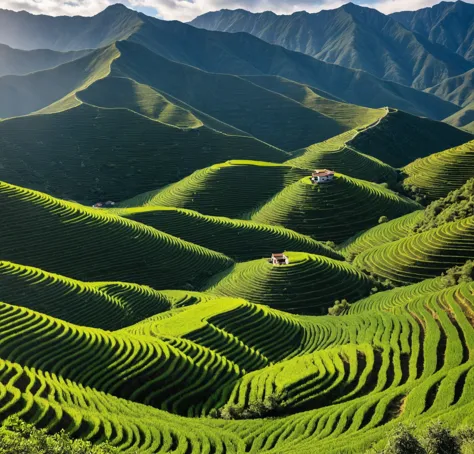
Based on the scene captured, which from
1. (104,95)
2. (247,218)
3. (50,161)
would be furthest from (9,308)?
(104,95)

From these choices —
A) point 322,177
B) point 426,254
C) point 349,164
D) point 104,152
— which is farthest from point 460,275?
point 104,152

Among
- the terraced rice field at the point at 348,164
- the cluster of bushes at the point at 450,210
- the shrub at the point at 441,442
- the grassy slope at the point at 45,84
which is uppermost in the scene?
the shrub at the point at 441,442

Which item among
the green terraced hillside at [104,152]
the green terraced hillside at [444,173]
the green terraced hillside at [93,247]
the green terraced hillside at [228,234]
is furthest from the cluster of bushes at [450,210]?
the green terraced hillside at [104,152]

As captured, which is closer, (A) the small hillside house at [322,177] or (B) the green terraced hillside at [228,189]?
(A) the small hillside house at [322,177]

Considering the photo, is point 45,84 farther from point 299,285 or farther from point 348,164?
point 299,285

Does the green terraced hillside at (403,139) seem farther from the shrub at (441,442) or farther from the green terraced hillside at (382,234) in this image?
the shrub at (441,442)

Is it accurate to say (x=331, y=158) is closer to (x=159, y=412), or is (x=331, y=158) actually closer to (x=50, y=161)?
(x=50, y=161)

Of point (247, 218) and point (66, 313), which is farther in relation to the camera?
point (247, 218)
